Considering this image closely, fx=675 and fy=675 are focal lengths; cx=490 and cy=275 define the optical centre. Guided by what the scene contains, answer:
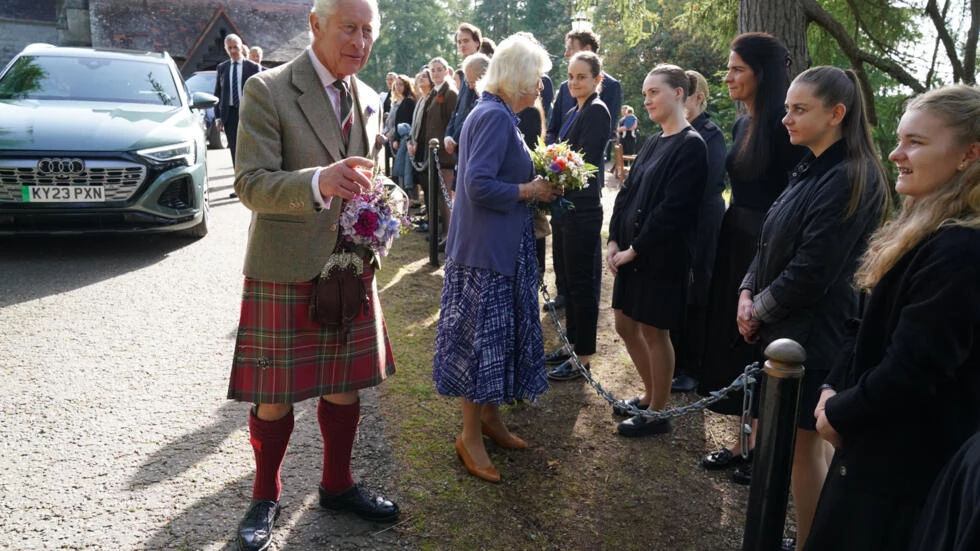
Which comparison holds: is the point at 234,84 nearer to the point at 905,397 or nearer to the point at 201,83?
the point at 905,397

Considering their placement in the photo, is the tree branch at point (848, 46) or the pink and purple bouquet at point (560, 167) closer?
the pink and purple bouquet at point (560, 167)

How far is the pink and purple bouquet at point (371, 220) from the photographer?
9.44ft

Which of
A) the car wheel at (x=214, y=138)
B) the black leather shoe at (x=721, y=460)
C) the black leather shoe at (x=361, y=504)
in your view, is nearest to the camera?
the black leather shoe at (x=361, y=504)

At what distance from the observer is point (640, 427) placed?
14.2ft

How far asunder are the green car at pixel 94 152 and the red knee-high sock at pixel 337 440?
499 cm

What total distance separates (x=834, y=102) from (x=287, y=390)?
8.72 ft

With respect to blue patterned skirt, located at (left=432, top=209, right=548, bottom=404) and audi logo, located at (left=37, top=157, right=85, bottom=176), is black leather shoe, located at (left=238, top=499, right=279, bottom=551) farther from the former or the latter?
audi logo, located at (left=37, top=157, right=85, bottom=176)

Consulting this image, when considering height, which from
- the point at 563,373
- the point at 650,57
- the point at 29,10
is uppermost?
the point at 29,10

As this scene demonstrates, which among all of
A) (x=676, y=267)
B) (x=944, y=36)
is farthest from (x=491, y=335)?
(x=944, y=36)

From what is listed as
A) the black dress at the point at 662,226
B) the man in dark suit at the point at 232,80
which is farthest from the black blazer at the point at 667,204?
the man in dark suit at the point at 232,80

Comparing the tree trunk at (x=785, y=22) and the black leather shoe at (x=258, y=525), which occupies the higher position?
the tree trunk at (x=785, y=22)

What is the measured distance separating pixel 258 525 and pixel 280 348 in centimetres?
80

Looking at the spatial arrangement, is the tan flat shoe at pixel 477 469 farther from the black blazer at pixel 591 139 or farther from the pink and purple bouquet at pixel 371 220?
the black blazer at pixel 591 139

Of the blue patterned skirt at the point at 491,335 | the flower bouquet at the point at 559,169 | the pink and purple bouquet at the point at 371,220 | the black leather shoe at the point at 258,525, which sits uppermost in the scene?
the flower bouquet at the point at 559,169
